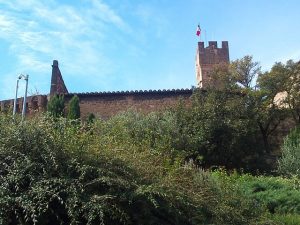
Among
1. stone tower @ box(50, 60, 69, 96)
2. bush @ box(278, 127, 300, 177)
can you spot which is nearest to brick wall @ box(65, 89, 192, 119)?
stone tower @ box(50, 60, 69, 96)

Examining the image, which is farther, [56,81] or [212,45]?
[212,45]

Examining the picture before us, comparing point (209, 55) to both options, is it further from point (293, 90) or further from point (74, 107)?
point (74, 107)

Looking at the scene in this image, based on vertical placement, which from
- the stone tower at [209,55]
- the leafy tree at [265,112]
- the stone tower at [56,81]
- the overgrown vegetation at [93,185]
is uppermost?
the stone tower at [209,55]

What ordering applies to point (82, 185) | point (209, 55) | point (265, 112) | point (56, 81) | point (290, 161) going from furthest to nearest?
point (209, 55)
point (56, 81)
point (265, 112)
point (290, 161)
point (82, 185)

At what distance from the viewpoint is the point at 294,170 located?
1981 cm

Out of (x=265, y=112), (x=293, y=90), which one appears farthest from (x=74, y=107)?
(x=293, y=90)

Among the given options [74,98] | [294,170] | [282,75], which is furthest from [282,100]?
[74,98]

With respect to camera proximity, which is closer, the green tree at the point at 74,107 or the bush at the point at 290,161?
the bush at the point at 290,161

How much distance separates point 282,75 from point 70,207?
22.9 meters

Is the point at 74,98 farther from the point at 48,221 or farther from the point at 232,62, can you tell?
the point at 48,221

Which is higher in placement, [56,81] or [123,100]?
[56,81]

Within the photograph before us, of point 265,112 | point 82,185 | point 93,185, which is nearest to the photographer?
point 82,185

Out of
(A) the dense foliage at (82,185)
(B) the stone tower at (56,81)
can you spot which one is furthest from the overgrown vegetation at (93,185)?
(B) the stone tower at (56,81)

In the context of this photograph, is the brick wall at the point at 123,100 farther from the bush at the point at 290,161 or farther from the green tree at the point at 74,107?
the bush at the point at 290,161
